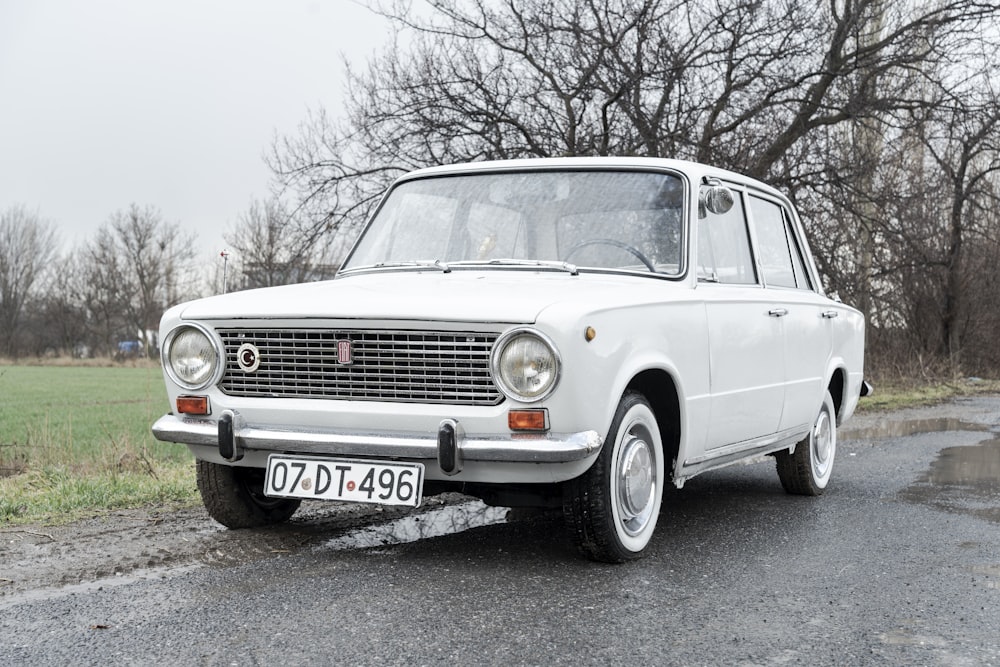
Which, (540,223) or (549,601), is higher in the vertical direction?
(540,223)

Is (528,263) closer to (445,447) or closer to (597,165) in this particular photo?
(597,165)

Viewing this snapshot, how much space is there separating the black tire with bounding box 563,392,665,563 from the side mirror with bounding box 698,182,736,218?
1127 mm

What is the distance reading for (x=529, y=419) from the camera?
391 cm

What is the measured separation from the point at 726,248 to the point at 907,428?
6.49 m

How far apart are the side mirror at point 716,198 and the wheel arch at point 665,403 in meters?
0.94

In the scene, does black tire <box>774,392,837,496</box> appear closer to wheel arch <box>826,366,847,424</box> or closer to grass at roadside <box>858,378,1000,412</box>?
wheel arch <box>826,366,847,424</box>

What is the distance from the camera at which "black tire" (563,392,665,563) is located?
4.14 meters

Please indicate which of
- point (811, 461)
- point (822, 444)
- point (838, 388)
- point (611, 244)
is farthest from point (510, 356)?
point (838, 388)

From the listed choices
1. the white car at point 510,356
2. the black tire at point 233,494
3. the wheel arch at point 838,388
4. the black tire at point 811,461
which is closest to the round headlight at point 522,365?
the white car at point 510,356

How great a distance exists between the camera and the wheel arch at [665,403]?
458cm

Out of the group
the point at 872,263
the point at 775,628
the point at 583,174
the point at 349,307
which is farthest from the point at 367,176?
the point at 775,628

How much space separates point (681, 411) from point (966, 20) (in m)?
13.4

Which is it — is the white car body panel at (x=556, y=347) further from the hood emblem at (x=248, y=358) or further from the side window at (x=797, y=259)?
the side window at (x=797, y=259)

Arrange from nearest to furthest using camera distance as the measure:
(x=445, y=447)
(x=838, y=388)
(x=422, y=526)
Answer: (x=445, y=447), (x=422, y=526), (x=838, y=388)
